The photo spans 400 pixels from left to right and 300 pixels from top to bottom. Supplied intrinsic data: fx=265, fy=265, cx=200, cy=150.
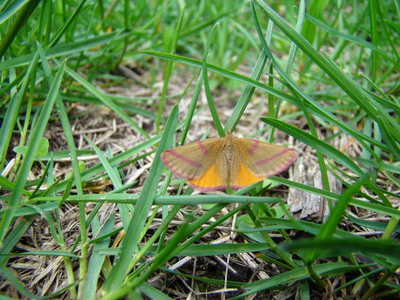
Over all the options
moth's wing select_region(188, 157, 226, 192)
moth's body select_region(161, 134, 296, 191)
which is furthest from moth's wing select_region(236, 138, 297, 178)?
moth's wing select_region(188, 157, 226, 192)

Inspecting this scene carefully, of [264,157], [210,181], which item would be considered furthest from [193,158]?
[264,157]

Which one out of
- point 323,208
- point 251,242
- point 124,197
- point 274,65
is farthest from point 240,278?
point 274,65

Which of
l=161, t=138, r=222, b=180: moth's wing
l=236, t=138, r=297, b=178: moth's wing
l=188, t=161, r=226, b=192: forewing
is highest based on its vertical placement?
l=236, t=138, r=297, b=178: moth's wing

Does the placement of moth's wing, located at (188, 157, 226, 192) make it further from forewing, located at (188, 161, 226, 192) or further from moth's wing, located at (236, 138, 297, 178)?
moth's wing, located at (236, 138, 297, 178)

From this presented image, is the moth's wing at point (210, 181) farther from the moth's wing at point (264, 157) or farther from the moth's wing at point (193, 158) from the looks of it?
the moth's wing at point (264, 157)

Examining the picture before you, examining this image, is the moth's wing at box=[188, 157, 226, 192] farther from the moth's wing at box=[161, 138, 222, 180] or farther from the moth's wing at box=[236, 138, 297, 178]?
the moth's wing at box=[236, 138, 297, 178]

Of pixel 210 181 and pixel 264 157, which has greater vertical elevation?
pixel 264 157

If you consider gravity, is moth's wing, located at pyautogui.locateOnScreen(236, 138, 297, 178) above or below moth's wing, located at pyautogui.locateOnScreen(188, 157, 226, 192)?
above

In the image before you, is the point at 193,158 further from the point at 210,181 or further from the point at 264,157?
the point at 264,157
